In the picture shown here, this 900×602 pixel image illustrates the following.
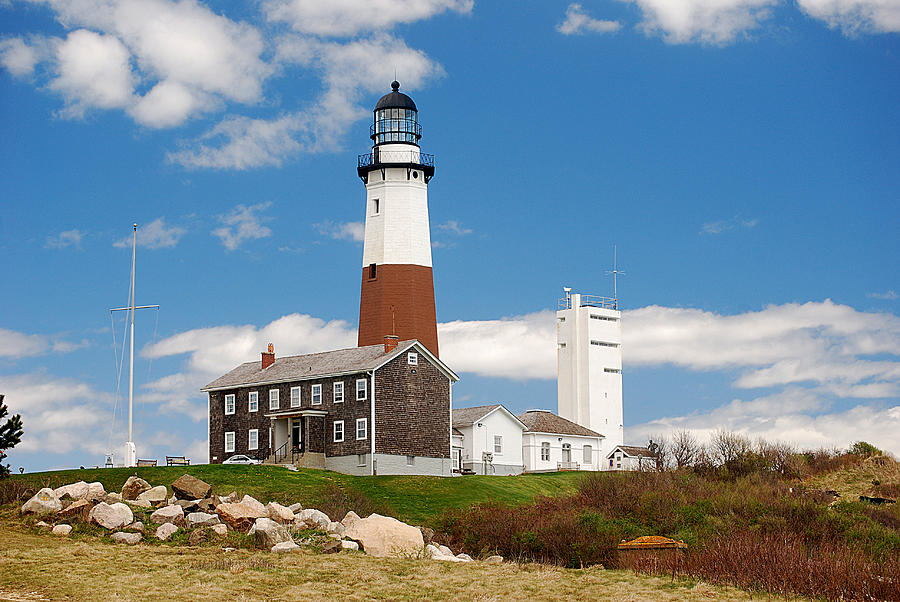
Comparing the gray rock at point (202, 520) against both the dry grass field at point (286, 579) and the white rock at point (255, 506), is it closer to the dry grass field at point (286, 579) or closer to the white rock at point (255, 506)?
the white rock at point (255, 506)

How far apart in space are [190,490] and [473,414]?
30161 mm

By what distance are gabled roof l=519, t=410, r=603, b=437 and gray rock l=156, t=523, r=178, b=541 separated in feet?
126

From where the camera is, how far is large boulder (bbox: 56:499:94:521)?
98.6 ft

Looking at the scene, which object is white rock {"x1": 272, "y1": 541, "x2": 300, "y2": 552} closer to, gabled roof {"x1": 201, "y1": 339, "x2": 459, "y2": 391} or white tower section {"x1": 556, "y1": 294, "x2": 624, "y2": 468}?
gabled roof {"x1": 201, "y1": 339, "x2": 459, "y2": 391}

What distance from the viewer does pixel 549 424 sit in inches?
2660

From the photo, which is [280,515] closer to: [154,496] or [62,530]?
[154,496]

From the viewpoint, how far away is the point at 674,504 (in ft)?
118

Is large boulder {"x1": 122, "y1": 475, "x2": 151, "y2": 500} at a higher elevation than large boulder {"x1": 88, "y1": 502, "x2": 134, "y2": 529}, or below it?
higher

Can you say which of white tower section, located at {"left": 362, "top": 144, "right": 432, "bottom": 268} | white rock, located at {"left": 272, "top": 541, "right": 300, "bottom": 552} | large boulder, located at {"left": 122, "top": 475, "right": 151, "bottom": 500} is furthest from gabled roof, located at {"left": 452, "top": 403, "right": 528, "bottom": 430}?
white rock, located at {"left": 272, "top": 541, "right": 300, "bottom": 552}

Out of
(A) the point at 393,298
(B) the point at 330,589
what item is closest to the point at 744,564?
(B) the point at 330,589

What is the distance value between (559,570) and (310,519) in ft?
28.2

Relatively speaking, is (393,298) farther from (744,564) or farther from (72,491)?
(744,564)

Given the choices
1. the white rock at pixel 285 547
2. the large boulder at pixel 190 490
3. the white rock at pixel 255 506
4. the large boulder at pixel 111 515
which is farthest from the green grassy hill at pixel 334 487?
the white rock at pixel 285 547

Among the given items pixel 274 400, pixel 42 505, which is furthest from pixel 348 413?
pixel 42 505
